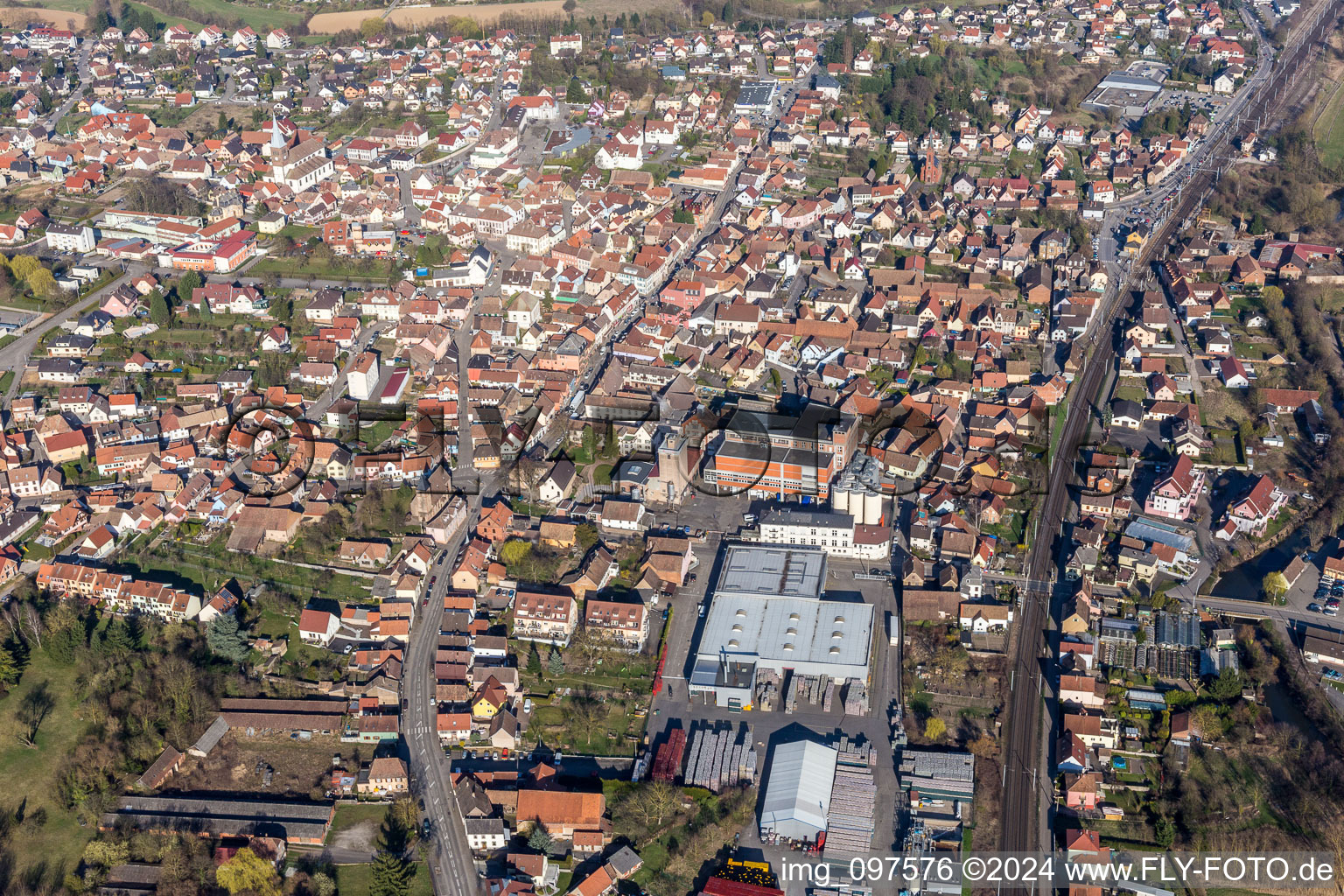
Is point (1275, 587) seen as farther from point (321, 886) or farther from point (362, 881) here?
point (321, 886)

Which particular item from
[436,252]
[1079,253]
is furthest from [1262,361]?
[436,252]

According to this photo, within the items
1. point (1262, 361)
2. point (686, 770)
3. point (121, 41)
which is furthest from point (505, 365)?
point (121, 41)

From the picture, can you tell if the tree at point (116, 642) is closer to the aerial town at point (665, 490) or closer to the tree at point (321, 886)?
the aerial town at point (665, 490)

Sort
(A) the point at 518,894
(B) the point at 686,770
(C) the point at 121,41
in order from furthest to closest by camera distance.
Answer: (C) the point at 121,41
(B) the point at 686,770
(A) the point at 518,894

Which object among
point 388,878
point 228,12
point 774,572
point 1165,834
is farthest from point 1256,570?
point 228,12

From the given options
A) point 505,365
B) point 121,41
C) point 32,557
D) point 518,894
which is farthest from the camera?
point 121,41

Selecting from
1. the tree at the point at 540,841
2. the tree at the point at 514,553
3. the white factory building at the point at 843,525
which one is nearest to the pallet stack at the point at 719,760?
the tree at the point at 540,841

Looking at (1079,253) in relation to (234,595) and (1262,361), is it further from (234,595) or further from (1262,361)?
(234,595)

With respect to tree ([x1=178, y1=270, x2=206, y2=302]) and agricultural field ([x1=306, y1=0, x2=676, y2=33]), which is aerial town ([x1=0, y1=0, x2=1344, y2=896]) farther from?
agricultural field ([x1=306, y1=0, x2=676, y2=33])

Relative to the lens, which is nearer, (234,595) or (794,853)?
(794,853)
